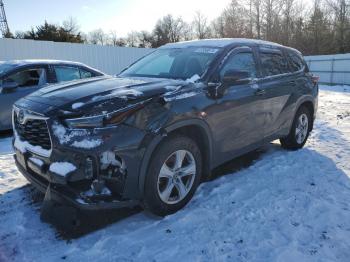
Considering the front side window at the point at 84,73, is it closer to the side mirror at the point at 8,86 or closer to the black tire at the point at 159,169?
the side mirror at the point at 8,86

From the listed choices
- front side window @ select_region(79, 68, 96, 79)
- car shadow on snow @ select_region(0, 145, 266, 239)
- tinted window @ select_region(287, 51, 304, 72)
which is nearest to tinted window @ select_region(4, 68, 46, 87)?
front side window @ select_region(79, 68, 96, 79)

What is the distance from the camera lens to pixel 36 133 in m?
3.32

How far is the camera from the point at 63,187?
3045mm

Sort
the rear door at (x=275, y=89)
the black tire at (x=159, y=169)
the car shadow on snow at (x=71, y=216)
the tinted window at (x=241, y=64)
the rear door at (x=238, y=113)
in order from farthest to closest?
the rear door at (x=275, y=89), the tinted window at (x=241, y=64), the rear door at (x=238, y=113), the black tire at (x=159, y=169), the car shadow on snow at (x=71, y=216)

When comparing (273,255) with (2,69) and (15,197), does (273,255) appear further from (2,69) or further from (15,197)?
(2,69)

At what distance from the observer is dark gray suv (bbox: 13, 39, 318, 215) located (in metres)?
3.00

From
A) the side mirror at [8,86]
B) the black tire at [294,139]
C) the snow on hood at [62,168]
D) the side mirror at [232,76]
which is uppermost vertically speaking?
the side mirror at [232,76]

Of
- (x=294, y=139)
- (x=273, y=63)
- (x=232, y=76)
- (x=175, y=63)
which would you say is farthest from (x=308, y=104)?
(x=175, y=63)

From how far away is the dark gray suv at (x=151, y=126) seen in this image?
3.00 m

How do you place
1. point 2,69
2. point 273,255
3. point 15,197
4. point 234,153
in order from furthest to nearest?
point 2,69 → point 234,153 → point 15,197 → point 273,255

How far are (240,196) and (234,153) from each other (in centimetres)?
62

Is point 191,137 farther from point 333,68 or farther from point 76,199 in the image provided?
point 333,68

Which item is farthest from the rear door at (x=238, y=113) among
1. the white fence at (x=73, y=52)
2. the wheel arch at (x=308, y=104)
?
the white fence at (x=73, y=52)

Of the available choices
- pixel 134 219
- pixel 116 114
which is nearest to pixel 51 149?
pixel 116 114
